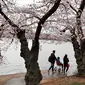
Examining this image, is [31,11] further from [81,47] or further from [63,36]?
[63,36]

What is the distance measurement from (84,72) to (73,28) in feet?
10.1

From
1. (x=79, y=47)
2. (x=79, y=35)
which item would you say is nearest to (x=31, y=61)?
(x=79, y=35)

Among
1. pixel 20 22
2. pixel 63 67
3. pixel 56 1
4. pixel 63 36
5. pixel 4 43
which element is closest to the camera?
pixel 56 1

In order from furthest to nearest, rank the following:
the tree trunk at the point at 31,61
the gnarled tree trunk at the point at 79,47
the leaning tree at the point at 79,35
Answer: the gnarled tree trunk at the point at 79,47, the leaning tree at the point at 79,35, the tree trunk at the point at 31,61

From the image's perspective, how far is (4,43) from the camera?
668 inches

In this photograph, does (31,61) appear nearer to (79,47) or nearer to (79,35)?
(79,35)

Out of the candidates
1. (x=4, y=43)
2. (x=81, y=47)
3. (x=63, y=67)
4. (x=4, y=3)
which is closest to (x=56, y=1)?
(x=4, y=3)

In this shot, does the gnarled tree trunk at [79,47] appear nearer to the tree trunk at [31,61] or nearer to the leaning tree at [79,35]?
the leaning tree at [79,35]

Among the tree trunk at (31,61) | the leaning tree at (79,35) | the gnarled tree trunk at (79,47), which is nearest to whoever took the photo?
the tree trunk at (31,61)

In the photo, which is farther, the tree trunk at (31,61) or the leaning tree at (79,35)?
the leaning tree at (79,35)

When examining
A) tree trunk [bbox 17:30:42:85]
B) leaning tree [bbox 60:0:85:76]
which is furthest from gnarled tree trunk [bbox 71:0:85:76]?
tree trunk [bbox 17:30:42:85]

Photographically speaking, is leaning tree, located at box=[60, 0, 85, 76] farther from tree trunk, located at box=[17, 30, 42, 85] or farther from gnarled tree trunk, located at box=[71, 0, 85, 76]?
tree trunk, located at box=[17, 30, 42, 85]

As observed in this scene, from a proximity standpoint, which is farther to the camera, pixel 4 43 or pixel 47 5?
pixel 4 43

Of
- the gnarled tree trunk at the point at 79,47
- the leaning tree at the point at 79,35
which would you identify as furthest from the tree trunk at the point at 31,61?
the gnarled tree trunk at the point at 79,47
